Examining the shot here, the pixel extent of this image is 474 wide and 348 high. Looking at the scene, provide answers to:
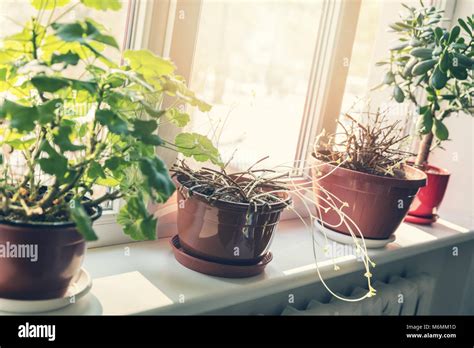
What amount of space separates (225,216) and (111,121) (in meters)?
0.42

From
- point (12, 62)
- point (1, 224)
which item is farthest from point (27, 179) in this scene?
point (12, 62)

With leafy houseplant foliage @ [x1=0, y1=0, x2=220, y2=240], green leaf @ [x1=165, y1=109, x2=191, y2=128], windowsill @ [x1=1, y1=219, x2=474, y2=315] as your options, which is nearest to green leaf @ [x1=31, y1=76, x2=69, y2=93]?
leafy houseplant foliage @ [x1=0, y1=0, x2=220, y2=240]

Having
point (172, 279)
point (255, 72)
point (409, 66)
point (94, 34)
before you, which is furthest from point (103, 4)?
point (409, 66)

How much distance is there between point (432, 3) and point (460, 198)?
70 cm

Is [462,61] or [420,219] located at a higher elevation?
[462,61]

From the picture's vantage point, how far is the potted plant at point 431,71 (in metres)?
1.46

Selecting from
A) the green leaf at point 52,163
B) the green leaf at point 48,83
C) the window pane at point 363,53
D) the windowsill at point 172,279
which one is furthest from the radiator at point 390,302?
the green leaf at point 48,83

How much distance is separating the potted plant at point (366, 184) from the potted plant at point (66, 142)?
603mm

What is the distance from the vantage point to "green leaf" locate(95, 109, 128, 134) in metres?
0.83

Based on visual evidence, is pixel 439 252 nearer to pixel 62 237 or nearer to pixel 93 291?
pixel 93 291

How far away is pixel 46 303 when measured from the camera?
0.97m

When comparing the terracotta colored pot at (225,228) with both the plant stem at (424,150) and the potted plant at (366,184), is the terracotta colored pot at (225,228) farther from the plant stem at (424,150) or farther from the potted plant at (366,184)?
the plant stem at (424,150)

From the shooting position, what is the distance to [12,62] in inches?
31.9

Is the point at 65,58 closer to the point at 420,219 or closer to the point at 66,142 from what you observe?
the point at 66,142
